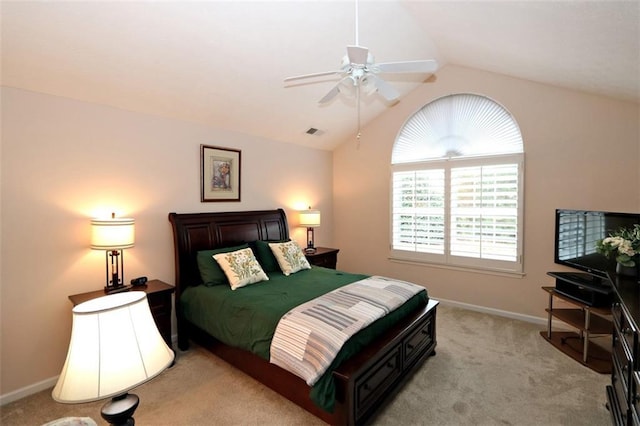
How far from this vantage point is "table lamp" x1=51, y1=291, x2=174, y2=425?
3.47 feet

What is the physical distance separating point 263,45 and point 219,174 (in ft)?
5.48

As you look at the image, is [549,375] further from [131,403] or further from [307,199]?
[307,199]

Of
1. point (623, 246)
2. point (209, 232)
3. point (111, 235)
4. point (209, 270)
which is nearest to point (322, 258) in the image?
point (209, 232)

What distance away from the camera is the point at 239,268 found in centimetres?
322

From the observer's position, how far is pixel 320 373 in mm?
1952

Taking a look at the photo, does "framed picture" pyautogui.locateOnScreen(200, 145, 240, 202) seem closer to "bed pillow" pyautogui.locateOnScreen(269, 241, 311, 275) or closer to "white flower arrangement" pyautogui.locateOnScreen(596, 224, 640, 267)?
"bed pillow" pyautogui.locateOnScreen(269, 241, 311, 275)

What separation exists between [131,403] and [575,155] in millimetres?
4627

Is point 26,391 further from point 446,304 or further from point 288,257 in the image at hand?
point 446,304

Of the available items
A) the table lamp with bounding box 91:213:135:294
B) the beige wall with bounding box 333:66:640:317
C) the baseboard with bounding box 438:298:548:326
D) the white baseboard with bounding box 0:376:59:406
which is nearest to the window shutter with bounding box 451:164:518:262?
the beige wall with bounding box 333:66:640:317

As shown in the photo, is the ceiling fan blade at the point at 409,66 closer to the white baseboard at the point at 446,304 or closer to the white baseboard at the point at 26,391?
the white baseboard at the point at 446,304

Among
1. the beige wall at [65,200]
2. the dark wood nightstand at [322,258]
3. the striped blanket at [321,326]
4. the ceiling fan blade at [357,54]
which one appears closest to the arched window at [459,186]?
the dark wood nightstand at [322,258]

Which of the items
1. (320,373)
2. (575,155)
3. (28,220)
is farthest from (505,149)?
(28,220)

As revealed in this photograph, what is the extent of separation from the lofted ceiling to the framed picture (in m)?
0.36

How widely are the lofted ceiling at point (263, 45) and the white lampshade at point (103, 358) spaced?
2160mm
